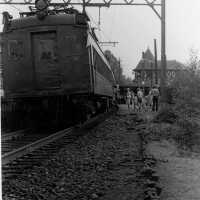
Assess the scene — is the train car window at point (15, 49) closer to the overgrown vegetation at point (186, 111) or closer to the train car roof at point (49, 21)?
the train car roof at point (49, 21)

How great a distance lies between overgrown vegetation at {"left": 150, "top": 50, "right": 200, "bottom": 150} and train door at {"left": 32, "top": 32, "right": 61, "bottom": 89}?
2.98m

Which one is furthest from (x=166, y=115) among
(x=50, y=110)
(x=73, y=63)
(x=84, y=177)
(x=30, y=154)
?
(x=84, y=177)

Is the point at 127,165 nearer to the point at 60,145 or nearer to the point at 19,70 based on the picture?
the point at 60,145

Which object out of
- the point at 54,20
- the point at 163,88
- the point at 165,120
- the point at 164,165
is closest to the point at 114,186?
the point at 164,165

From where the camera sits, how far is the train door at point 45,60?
32.8 ft

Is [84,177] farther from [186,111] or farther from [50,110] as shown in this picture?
[186,111]

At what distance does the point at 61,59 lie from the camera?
994 centimetres

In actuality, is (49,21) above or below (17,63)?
above

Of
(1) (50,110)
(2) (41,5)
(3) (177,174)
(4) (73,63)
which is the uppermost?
(2) (41,5)

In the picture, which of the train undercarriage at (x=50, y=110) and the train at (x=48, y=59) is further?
the train undercarriage at (x=50, y=110)

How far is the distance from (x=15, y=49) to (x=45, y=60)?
3.01 ft

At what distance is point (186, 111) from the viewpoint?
11086 mm

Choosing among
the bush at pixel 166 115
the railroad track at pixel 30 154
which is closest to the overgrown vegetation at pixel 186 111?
the bush at pixel 166 115

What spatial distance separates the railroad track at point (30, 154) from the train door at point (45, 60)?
64.6 inches
